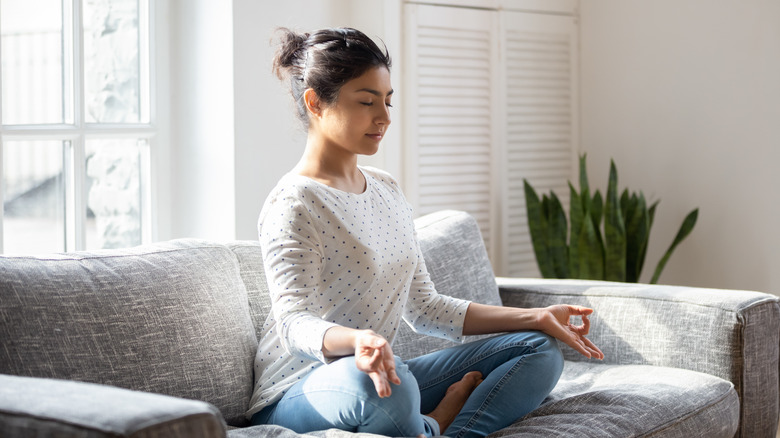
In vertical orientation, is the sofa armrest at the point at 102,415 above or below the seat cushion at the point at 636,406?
above

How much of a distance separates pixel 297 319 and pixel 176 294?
35 centimetres

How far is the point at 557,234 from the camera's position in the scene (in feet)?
11.9

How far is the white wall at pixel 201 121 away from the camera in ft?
9.36

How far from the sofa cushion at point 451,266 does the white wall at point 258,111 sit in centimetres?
55

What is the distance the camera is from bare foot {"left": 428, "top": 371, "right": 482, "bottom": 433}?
6.25 feet

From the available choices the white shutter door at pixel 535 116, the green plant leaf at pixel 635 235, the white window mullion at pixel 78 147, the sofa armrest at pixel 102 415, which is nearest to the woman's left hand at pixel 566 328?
the sofa armrest at pixel 102 415

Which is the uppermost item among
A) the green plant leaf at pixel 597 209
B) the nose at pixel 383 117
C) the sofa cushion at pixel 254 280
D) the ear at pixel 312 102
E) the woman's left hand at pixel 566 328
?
the ear at pixel 312 102

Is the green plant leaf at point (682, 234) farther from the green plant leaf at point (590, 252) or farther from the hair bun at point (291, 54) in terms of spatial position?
the hair bun at point (291, 54)

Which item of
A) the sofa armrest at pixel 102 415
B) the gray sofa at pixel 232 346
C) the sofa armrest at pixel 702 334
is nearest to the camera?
the sofa armrest at pixel 102 415

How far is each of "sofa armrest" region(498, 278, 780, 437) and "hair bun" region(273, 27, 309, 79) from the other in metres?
1.03

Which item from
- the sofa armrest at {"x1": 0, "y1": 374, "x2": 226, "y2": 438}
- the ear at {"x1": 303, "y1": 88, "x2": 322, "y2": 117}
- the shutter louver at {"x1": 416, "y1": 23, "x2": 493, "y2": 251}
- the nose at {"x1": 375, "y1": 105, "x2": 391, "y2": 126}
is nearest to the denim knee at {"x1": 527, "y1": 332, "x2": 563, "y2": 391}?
the nose at {"x1": 375, "y1": 105, "x2": 391, "y2": 126}

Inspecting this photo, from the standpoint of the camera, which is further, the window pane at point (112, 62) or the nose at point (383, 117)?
the window pane at point (112, 62)

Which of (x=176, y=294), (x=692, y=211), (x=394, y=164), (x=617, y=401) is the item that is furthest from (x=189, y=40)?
(x=692, y=211)

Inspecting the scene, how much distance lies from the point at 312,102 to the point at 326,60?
9 cm
